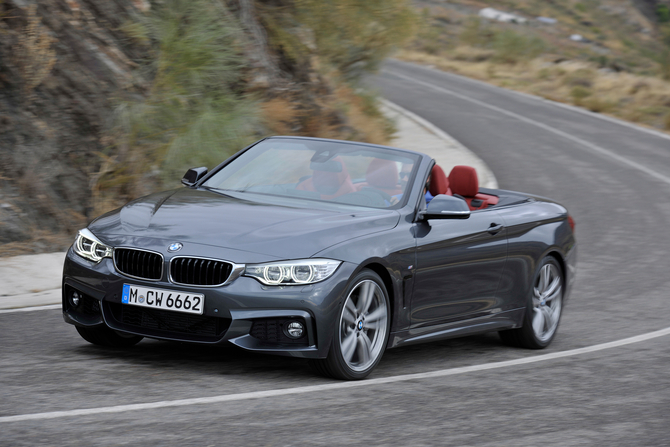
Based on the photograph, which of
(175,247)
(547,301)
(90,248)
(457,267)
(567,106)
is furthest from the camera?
(567,106)

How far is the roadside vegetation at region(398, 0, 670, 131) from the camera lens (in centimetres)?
4044

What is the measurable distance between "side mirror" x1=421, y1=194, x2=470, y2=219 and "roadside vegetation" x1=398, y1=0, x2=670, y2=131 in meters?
16.8

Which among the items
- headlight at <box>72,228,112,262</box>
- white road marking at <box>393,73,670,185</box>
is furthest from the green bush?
white road marking at <box>393,73,670,185</box>

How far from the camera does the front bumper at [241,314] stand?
554 cm

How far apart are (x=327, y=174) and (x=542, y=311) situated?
2.26 m

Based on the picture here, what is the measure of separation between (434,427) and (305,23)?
43.7ft

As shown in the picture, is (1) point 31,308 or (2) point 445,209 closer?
(2) point 445,209

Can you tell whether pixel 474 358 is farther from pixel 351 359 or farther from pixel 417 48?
pixel 417 48

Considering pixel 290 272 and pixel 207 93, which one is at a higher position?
pixel 207 93

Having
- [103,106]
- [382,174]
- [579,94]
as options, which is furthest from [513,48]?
[382,174]

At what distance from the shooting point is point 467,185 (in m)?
7.84

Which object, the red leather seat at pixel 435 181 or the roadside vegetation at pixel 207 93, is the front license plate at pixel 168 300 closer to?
the red leather seat at pixel 435 181

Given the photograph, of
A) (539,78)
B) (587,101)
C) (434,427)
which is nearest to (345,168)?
(434,427)

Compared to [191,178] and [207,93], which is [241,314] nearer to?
[191,178]
